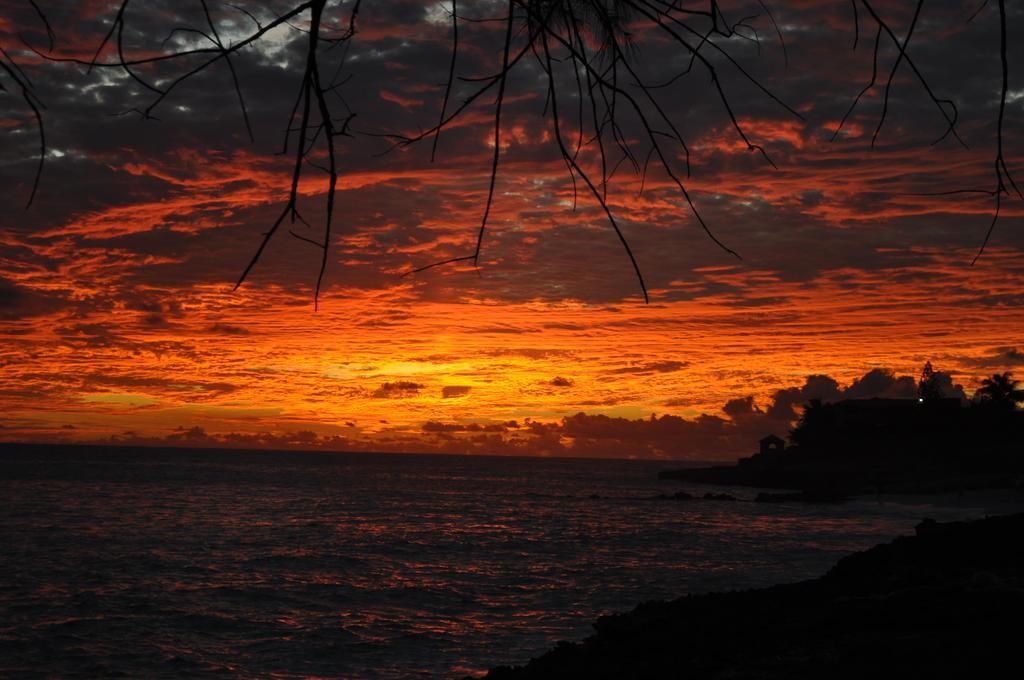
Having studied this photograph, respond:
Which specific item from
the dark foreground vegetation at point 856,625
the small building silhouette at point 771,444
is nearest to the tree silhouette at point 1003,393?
the small building silhouette at point 771,444

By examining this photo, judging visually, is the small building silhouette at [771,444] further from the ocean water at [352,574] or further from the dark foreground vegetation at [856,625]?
the dark foreground vegetation at [856,625]

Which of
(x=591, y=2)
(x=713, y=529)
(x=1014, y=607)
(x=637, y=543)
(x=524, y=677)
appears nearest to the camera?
(x=591, y=2)

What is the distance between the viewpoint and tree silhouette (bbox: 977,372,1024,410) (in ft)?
268

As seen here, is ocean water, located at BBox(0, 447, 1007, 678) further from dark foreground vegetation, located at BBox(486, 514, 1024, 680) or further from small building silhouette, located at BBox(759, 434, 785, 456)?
small building silhouette, located at BBox(759, 434, 785, 456)

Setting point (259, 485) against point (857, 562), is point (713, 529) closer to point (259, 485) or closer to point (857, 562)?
point (857, 562)

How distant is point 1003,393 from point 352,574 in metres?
73.1

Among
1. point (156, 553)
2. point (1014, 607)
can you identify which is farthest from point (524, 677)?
point (156, 553)

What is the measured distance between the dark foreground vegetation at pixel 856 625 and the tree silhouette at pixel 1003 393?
248ft

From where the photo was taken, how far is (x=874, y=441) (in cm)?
8619

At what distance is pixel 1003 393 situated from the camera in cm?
8188

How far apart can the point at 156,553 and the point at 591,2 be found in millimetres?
35735

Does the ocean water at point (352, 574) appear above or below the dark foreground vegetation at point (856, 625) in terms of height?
below

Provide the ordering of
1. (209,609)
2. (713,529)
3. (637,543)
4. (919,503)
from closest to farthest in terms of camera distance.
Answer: (209,609)
(637,543)
(713,529)
(919,503)

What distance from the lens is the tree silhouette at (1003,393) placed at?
8156cm
